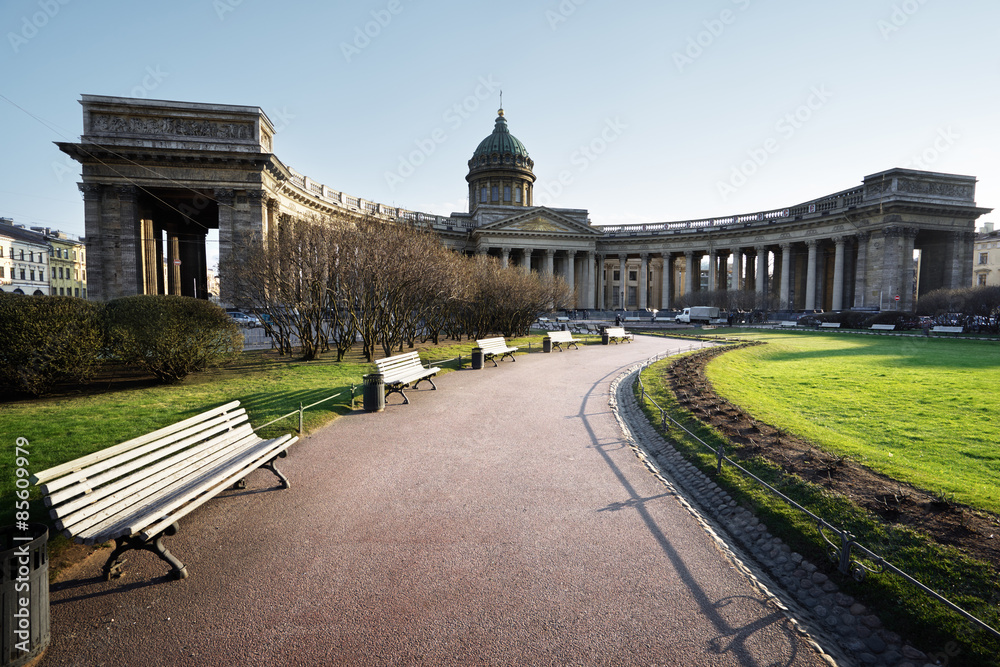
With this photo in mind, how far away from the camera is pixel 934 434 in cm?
796

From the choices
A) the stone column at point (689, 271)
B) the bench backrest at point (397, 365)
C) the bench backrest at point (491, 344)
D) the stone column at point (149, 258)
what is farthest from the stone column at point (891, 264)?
the stone column at point (149, 258)

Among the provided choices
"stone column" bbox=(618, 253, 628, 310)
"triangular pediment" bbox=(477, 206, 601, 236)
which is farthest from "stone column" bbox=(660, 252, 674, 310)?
"triangular pediment" bbox=(477, 206, 601, 236)

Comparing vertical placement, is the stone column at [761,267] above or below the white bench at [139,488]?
above

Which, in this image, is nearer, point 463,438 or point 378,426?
point 463,438

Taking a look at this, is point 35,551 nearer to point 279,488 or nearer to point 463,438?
point 279,488

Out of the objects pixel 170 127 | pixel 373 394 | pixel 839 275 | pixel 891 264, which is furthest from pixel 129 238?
pixel 891 264

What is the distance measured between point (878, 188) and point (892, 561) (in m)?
52.0

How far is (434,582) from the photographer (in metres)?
4.02

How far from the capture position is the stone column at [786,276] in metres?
51.6

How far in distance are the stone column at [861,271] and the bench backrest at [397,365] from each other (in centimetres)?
4861

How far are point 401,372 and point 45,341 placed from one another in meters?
6.96

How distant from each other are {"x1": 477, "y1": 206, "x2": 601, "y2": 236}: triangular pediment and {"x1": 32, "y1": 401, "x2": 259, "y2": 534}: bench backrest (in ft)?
174

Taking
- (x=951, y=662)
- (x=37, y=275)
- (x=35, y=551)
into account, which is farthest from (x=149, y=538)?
(x=37, y=275)

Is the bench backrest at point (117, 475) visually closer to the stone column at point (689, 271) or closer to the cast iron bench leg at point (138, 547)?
the cast iron bench leg at point (138, 547)
